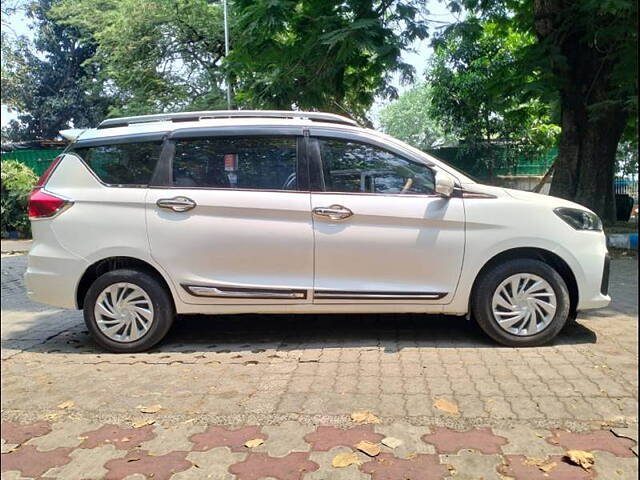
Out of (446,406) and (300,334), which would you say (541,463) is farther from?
(300,334)

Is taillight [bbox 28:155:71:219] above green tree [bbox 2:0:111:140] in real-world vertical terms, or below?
below

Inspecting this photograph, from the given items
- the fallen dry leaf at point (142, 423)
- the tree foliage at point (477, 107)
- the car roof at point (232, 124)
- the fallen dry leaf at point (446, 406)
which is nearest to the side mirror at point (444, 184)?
the car roof at point (232, 124)

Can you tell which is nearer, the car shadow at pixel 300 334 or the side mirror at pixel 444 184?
the side mirror at pixel 444 184

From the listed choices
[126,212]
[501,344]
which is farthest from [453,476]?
[126,212]

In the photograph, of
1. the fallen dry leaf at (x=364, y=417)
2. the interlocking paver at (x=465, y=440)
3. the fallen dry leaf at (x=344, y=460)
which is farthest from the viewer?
the fallen dry leaf at (x=364, y=417)

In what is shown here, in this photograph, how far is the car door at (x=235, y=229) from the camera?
4117 mm

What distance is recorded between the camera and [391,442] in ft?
9.07

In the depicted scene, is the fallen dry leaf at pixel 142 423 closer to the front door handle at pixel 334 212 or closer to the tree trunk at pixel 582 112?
the front door handle at pixel 334 212

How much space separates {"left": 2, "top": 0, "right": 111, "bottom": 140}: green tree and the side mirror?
3062 mm

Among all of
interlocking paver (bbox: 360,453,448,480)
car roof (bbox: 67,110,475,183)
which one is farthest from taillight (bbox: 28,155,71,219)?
interlocking paver (bbox: 360,453,448,480)

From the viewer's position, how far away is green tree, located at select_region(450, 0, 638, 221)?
636cm

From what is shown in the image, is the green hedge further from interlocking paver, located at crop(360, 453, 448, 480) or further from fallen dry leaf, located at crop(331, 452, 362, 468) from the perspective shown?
interlocking paver, located at crop(360, 453, 448, 480)

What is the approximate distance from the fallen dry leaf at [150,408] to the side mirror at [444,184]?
249 centimetres

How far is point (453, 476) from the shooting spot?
247 cm
